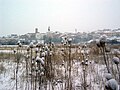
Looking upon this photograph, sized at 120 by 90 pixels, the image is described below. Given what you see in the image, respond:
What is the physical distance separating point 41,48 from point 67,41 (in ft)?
1.28

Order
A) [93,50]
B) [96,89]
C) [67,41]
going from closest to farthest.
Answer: [67,41], [96,89], [93,50]

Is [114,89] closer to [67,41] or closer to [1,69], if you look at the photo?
[67,41]

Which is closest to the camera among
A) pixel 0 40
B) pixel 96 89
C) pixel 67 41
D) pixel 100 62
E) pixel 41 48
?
pixel 41 48

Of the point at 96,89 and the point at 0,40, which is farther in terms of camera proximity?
the point at 0,40

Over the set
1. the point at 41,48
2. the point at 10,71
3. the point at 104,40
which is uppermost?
the point at 104,40

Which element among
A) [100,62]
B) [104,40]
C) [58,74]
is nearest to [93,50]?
[100,62]

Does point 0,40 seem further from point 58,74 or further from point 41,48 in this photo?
point 41,48

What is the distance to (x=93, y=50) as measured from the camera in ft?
18.4

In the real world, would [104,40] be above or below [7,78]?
above

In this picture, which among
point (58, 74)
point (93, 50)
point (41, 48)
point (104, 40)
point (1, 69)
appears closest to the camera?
point (104, 40)

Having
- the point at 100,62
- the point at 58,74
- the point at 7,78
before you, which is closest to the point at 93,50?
the point at 100,62

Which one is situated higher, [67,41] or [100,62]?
[67,41]

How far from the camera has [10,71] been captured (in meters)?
3.98

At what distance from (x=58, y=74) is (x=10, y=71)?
4.11ft
